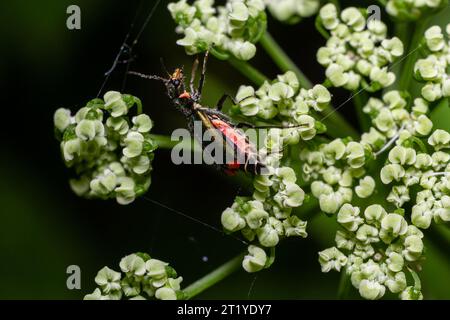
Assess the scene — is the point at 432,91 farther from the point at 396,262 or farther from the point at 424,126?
the point at 396,262

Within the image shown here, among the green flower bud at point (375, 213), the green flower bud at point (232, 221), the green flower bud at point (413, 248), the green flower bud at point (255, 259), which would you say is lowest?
the green flower bud at point (413, 248)

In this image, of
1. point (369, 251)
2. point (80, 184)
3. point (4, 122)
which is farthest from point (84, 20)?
point (369, 251)

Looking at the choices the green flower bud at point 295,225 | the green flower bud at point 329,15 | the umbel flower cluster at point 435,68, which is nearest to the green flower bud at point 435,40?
the umbel flower cluster at point 435,68

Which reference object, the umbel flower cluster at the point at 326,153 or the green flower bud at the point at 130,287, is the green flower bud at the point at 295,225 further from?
→ the green flower bud at the point at 130,287

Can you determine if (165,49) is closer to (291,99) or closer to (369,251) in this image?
(291,99)

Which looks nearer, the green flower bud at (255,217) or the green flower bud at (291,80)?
the green flower bud at (255,217)

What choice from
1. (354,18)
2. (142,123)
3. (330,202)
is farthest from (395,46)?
(142,123)
